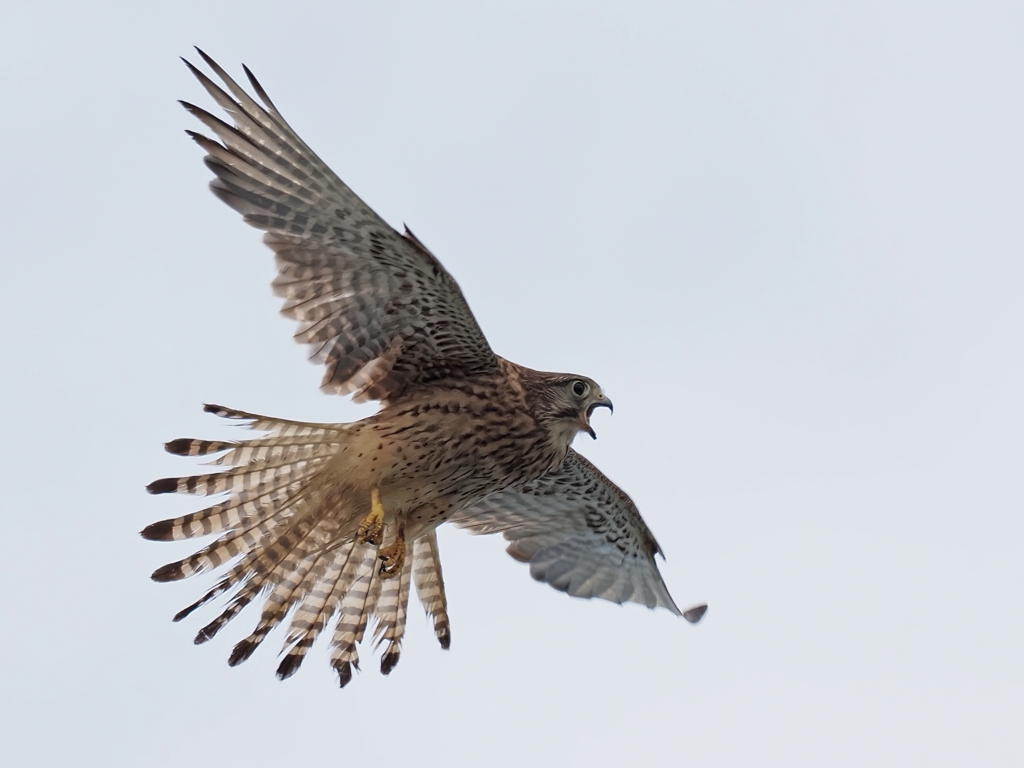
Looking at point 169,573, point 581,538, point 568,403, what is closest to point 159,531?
point 169,573

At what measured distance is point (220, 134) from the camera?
7887mm

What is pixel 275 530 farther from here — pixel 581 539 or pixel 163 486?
pixel 581 539

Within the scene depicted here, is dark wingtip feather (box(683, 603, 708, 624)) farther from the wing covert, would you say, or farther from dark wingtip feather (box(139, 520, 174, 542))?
dark wingtip feather (box(139, 520, 174, 542))

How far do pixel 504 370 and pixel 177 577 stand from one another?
247 centimetres

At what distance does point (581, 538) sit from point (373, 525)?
3073mm

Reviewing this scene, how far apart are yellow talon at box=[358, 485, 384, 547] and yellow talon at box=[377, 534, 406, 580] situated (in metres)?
0.21

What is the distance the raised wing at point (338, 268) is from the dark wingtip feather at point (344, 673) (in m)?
1.90

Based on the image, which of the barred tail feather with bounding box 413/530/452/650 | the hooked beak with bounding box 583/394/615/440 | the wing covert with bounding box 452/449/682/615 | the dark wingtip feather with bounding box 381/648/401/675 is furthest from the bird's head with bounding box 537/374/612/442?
the dark wingtip feather with bounding box 381/648/401/675

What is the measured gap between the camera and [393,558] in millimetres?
8922

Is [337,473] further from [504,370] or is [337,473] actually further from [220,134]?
[220,134]

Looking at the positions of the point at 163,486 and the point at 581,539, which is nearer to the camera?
the point at 163,486

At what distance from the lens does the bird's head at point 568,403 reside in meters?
9.22

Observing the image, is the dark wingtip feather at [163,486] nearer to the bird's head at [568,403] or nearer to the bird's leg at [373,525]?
the bird's leg at [373,525]

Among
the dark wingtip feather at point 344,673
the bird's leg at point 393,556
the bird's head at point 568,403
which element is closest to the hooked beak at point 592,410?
the bird's head at point 568,403
